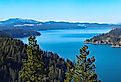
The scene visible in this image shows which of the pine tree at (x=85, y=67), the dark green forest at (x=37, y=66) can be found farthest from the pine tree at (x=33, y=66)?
the pine tree at (x=85, y=67)

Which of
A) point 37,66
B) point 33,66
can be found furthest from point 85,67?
point 33,66

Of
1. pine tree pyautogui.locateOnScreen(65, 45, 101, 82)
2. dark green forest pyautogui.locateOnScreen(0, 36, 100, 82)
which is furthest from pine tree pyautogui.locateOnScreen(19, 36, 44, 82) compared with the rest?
pine tree pyautogui.locateOnScreen(65, 45, 101, 82)

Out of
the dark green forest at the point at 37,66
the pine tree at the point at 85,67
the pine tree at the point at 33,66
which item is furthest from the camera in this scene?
the pine tree at the point at 33,66

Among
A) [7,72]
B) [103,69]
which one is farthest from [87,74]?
[103,69]

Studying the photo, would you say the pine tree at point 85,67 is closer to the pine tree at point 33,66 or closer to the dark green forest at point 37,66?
the dark green forest at point 37,66

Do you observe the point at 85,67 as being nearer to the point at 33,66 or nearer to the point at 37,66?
the point at 37,66

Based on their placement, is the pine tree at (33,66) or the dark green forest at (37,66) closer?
the dark green forest at (37,66)

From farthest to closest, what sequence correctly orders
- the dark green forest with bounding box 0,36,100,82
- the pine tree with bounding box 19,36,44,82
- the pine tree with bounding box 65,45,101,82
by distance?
the pine tree with bounding box 19,36,44,82, the dark green forest with bounding box 0,36,100,82, the pine tree with bounding box 65,45,101,82

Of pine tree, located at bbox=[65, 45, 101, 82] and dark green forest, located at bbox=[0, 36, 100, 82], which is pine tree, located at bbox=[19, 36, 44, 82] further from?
pine tree, located at bbox=[65, 45, 101, 82]
